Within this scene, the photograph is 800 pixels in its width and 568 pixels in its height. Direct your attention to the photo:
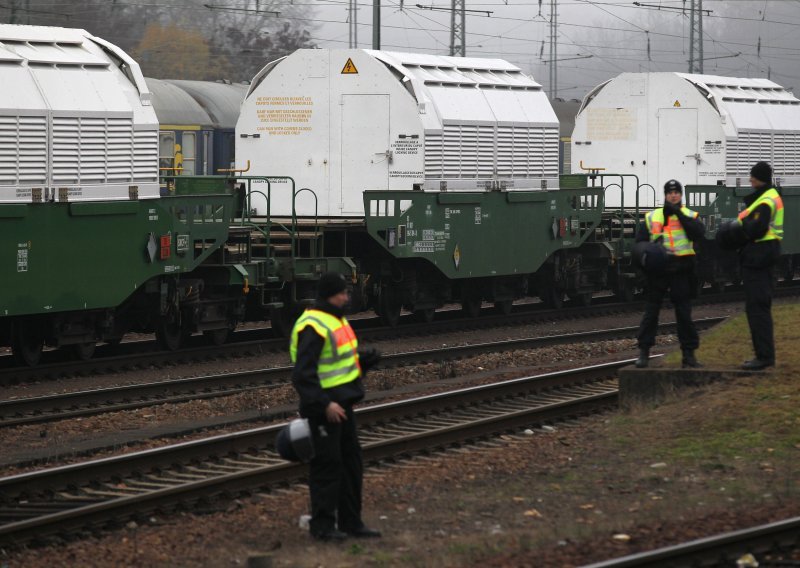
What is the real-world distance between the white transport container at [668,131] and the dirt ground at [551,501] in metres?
14.5

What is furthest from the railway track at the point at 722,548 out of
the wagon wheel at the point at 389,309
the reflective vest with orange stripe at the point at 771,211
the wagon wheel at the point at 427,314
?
the wagon wheel at the point at 427,314

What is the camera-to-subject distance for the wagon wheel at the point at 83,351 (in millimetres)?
17156

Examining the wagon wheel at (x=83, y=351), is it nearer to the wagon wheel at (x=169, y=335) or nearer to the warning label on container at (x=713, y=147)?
the wagon wheel at (x=169, y=335)

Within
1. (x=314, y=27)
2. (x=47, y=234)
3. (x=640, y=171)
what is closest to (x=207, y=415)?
(x=47, y=234)

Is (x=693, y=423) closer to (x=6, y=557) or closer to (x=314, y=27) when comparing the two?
(x=6, y=557)

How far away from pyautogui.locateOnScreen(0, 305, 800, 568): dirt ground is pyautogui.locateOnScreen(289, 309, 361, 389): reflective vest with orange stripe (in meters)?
0.98

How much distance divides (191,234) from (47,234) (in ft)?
8.38

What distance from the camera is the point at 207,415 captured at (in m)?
13.5

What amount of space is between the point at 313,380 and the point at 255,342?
35.3ft

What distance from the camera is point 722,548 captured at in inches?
305

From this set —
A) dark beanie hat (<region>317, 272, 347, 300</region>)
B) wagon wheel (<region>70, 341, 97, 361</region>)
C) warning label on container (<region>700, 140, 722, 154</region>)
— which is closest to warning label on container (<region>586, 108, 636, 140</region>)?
warning label on container (<region>700, 140, 722, 154</region>)

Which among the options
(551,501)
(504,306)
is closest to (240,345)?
(504,306)

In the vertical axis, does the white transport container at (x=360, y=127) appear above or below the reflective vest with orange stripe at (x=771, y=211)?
above

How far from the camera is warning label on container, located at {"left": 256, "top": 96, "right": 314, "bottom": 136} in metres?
20.6
